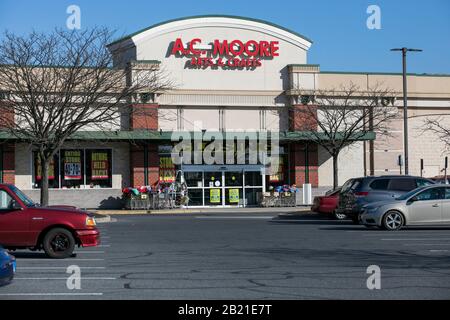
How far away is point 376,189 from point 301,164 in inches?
695

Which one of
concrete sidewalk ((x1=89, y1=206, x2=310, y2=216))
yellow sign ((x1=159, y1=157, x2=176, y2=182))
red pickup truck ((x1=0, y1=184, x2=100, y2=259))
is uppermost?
yellow sign ((x1=159, y1=157, x2=176, y2=182))

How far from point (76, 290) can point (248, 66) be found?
33157mm

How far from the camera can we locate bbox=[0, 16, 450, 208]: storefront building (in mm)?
41438

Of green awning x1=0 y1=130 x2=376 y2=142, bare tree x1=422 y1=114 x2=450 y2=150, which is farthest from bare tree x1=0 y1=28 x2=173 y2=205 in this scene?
bare tree x1=422 y1=114 x2=450 y2=150

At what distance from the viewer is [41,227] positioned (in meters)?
15.7

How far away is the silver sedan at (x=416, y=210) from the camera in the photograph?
23.2 meters

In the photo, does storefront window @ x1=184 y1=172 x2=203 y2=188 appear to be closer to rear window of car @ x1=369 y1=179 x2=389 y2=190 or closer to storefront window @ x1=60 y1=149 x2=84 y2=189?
storefront window @ x1=60 y1=149 x2=84 y2=189

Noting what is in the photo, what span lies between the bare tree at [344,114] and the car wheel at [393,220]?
17.3 meters

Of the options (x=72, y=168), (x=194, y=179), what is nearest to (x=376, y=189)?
(x=194, y=179)

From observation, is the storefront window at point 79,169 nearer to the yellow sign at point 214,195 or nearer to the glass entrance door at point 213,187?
the glass entrance door at point 213,187

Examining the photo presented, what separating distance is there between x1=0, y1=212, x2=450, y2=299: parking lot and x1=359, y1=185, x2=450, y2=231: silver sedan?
0.39 meters

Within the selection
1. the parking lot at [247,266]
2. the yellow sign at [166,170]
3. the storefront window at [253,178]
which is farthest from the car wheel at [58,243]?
the storefront window at [253,178]

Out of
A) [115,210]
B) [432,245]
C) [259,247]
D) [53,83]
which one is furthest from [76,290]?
[115,210]
